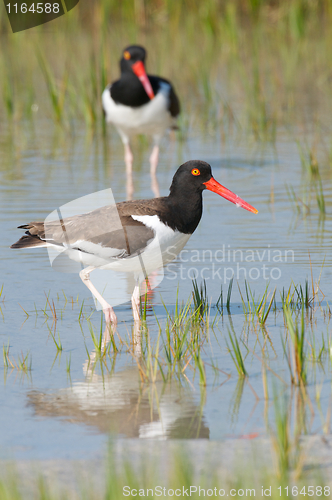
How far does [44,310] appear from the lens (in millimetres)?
4891

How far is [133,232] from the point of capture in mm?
4797

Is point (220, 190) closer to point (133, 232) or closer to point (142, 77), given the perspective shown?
point (133, 232)

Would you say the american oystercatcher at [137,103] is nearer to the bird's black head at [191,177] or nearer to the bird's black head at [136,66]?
the bird's black head at [136,66]

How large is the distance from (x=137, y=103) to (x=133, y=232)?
202 inches

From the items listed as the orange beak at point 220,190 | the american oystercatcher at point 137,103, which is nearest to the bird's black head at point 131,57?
the american oystercatcher at point 137,103

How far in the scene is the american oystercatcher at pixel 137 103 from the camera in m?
9.61

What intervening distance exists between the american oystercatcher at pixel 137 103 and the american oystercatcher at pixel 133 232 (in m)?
4.34

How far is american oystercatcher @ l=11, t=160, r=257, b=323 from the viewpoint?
4.80m

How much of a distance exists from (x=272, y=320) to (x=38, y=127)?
837 centimetres

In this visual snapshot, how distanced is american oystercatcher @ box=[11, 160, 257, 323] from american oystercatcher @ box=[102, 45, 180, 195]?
4.34 meters

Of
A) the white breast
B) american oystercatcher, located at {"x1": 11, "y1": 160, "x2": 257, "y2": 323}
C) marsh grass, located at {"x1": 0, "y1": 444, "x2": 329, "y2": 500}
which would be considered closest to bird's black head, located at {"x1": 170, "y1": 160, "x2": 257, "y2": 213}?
american oystercatcher, located at {"x1": 11, "y1": 160, "x2": 257, "y2": 323}

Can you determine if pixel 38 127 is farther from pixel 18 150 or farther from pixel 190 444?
pixel 190 444

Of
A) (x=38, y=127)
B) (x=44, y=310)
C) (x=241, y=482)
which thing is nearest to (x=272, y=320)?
(x=44, y=310)

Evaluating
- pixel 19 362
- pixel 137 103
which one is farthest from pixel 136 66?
pixel 19 362
